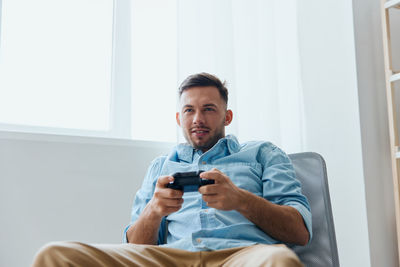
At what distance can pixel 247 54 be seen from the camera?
77.3 inches

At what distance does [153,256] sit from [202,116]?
508mm

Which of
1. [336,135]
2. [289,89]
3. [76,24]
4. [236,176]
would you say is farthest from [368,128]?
[76,24]

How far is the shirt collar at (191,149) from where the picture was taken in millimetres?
1383

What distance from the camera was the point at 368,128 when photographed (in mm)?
1645

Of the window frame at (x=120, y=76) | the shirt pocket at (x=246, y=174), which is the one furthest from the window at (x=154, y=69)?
the shirt pocket at (x=246, y=174)

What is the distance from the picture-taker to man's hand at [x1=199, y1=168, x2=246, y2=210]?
1114 millimetres

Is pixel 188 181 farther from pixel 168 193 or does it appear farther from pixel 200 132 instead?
pixel 200 132

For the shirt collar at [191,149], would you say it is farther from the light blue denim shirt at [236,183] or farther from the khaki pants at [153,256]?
the khaki pants at [153,256]

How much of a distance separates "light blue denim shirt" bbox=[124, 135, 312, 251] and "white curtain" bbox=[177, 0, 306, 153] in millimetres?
521

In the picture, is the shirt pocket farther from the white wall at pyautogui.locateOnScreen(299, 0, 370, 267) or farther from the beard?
the white wall at pyautogui.locateOnScreen(299, 0, 370, 267)

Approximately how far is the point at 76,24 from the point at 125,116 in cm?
47

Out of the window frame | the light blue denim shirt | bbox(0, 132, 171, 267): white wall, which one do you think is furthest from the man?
the window frame

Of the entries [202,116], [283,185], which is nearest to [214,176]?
[283,185]

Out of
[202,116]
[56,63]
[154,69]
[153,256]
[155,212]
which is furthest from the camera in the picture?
[154,69]
